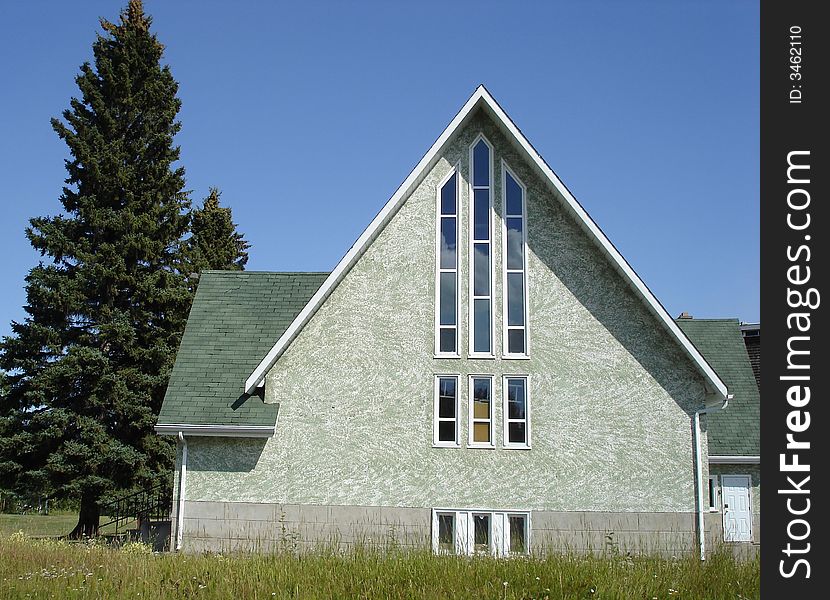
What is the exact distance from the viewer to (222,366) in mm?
20141

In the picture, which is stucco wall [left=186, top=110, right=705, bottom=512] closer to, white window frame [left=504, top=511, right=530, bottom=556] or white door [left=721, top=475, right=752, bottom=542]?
white window frame [left=504, top=511, right=530, bottom=556]

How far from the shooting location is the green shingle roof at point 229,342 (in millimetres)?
18719

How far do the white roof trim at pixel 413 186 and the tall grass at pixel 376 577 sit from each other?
5793 millimetres

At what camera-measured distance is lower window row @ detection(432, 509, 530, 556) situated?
18.0 m

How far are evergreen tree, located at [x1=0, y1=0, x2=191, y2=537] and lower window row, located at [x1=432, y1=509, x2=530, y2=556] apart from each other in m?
16.4

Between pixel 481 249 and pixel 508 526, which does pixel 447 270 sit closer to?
pixel 481 249

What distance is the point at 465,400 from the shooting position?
61.9ft

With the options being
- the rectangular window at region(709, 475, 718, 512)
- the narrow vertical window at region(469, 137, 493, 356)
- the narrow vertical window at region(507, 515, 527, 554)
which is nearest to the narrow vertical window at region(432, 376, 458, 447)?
the narrow vertical window at region(469, 137, 493, 356)

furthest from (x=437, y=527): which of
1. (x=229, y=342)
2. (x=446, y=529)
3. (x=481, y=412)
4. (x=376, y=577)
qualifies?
(x=229, y=342)

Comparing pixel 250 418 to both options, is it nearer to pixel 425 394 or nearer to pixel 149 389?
pixel 425 394

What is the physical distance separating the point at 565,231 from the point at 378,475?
7172 mm

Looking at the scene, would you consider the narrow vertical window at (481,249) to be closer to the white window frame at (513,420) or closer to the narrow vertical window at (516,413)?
the white window frame at (513,420)

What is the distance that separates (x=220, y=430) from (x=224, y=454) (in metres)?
0.70
